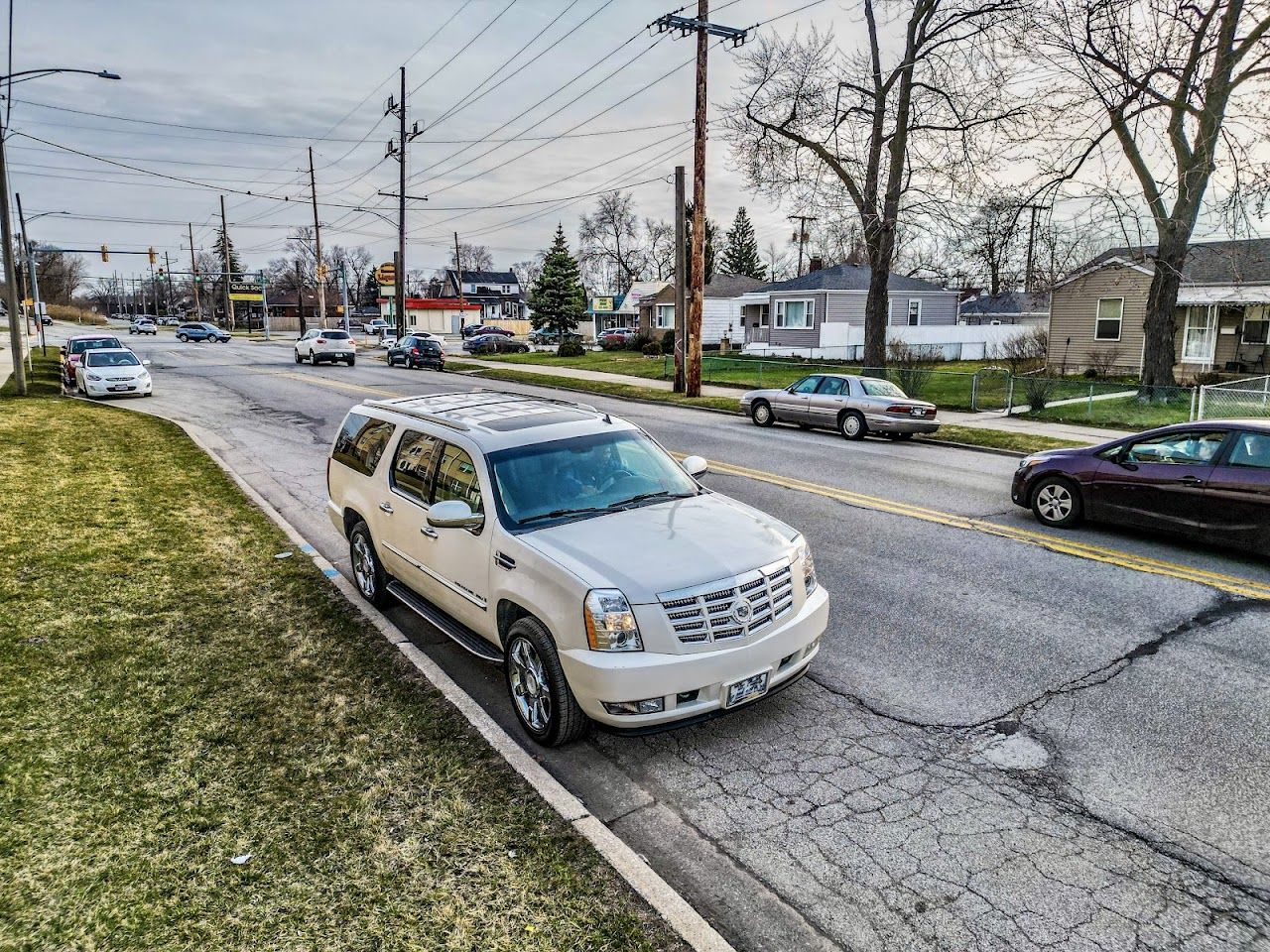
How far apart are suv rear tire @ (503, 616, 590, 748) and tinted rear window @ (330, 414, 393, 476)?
267 centimetres

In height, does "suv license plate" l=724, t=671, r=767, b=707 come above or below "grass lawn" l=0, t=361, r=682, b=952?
above

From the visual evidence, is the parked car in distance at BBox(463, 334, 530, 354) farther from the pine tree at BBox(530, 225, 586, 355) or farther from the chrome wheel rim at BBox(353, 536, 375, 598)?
the chrome wheel rim at BBox(353, 536, 375, 598)

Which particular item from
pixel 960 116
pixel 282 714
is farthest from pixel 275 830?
pixel 960 116

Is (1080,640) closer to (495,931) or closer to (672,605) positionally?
(672,605)

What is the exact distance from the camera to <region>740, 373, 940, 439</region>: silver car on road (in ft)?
55.2

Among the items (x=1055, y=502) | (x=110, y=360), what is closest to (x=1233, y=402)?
(x=1055, y=502)

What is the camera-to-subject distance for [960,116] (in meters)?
24.4

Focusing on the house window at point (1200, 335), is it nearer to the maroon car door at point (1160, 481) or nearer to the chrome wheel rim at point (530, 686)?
the maroon car door at point (1160, 481)

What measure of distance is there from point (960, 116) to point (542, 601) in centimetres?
2538

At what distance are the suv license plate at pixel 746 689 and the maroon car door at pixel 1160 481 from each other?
6.40 m

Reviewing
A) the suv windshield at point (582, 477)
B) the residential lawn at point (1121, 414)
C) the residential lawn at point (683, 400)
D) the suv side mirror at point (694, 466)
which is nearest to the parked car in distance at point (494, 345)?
the residential lawn at point (683, 400)

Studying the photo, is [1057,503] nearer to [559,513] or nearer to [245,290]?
[559,513]

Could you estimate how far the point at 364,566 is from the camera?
698cm

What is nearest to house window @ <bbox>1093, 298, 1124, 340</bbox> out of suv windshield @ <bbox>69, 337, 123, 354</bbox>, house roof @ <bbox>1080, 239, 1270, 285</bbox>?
house roof @ <bbox>1080, 239, 1270, 285</bbox>
